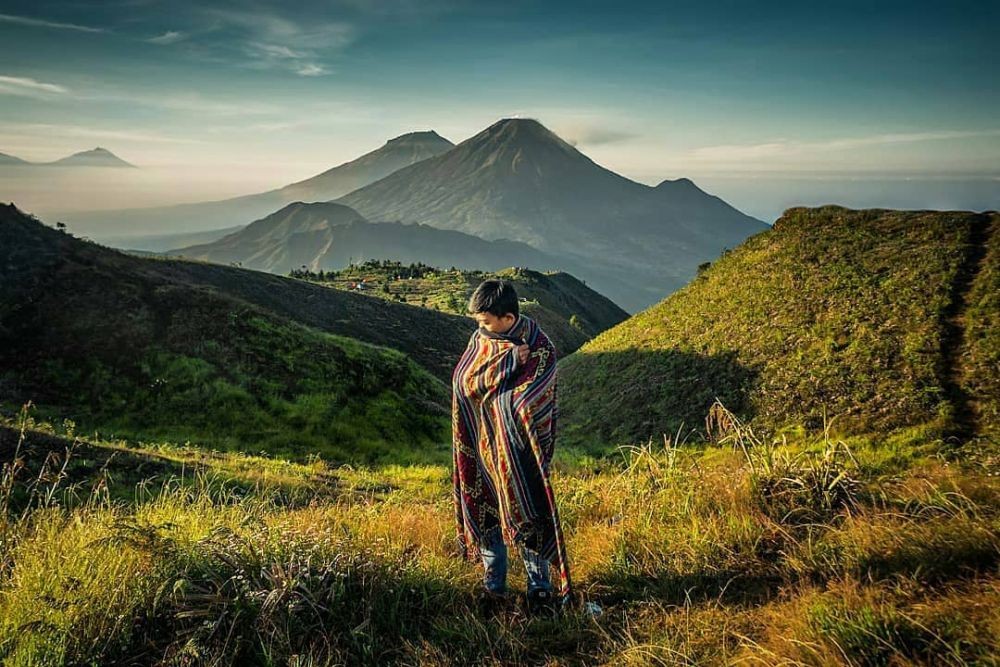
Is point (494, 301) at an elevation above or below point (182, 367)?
above

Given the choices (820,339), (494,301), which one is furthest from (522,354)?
(820,339)

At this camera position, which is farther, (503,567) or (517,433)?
(503,567)

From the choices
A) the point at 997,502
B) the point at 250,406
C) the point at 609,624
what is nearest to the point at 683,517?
the point at 609,624

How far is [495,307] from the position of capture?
10.4 ft

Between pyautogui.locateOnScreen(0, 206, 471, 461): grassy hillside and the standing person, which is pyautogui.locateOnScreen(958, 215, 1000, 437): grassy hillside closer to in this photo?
the standing person

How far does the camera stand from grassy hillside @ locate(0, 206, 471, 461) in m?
14.1

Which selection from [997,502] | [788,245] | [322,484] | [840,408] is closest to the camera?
[997,502]

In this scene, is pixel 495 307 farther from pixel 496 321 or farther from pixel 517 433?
pixel 517 433

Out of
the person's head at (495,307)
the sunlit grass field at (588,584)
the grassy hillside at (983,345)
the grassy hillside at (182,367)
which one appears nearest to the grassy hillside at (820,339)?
the grassy hillside at (983,345)

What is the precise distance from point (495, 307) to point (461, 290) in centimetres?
4665

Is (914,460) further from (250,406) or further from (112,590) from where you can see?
(250,406)

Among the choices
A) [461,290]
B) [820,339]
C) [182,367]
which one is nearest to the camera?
[820,339]

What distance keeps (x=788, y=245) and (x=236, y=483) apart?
2002 cm

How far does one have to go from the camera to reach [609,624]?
295cm
